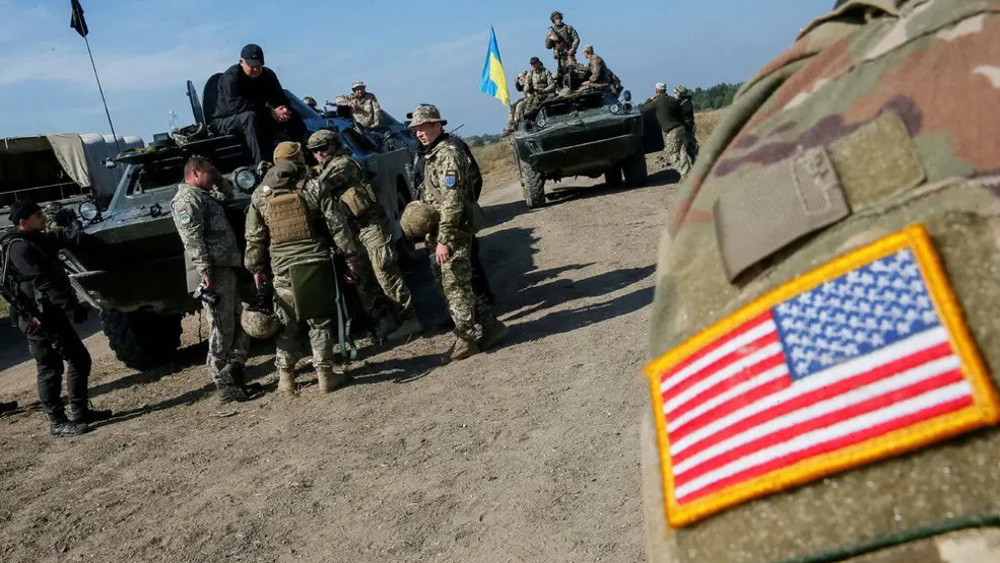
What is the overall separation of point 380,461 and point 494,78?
14.7 meters

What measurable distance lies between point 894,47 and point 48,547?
4.54 metres

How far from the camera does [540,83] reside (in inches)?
632

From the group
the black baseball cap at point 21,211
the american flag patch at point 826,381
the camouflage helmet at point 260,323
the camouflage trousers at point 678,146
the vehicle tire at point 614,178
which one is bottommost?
the vehicle tire at point 614,178

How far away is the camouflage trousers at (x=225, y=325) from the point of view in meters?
6.36

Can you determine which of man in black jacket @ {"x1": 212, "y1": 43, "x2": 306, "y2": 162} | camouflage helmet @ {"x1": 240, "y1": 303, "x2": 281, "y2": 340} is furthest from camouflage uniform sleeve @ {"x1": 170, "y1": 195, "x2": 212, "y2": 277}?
man in black jacket @ {"x1": 212, "y1": 43, "x2": 306, "y2": 162}

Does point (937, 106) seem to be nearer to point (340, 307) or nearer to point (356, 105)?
point (340, 307)

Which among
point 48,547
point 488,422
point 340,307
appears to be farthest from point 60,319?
point 488,422

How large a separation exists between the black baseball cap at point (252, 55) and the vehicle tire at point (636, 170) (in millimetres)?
7326

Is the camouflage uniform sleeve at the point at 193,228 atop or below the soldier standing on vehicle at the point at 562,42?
below

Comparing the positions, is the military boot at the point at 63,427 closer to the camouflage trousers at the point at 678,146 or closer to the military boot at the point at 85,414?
the military boot at the point at 85,414

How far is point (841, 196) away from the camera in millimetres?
879

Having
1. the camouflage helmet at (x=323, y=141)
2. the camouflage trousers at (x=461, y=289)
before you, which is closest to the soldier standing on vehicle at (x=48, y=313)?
the camouflage helmet at (x=323, y=141)

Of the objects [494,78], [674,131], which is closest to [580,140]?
[674,131]

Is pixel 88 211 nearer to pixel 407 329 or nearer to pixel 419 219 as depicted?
pixel 407 329
